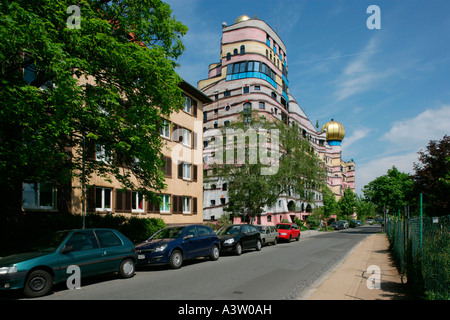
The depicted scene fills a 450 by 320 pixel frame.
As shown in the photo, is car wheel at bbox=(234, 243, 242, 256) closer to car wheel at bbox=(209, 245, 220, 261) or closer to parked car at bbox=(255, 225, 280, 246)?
car wheel at bbox=(209, 245, 220, 261)

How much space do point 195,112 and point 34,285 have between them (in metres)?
26.8

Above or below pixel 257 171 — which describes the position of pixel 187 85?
above

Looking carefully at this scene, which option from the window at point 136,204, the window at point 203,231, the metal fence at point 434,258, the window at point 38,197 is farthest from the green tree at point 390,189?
the metal fence at point 434,258

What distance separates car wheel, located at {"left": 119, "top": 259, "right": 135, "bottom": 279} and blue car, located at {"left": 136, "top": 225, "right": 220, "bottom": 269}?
57.9 inches

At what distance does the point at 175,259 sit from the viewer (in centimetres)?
1290

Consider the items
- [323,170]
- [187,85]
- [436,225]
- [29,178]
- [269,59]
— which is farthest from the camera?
[269,59]

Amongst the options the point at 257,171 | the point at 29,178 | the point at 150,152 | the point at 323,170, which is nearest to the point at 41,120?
the point at 29,178

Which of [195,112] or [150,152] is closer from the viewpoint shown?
[150,152]

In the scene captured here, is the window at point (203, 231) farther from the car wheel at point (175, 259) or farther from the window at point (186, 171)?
the window at point (186, 171)

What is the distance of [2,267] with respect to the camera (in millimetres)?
7828

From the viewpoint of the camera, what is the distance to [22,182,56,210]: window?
16891mm

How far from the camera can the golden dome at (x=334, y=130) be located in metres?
108
